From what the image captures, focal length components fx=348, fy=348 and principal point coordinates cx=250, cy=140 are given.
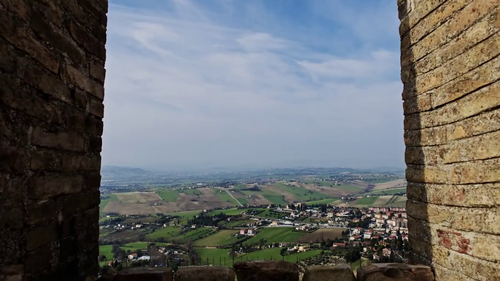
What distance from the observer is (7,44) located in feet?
6.65

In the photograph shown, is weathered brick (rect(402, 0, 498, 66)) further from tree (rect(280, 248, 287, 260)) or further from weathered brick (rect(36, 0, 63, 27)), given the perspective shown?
tree (rect(280, 248, 287, 260))

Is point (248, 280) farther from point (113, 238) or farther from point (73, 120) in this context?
point (113, 238)

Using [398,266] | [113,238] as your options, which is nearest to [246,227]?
[113,238]

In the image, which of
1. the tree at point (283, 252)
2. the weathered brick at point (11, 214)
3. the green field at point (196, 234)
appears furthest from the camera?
the green field at point (196, 234)

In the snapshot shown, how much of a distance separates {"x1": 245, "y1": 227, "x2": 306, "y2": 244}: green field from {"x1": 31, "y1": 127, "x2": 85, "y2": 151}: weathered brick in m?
26.4

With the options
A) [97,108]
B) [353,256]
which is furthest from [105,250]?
[97,108]

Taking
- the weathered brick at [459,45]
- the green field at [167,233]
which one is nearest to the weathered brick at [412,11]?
the weathered brick at [459,45]

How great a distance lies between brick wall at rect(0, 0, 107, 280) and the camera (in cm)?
205

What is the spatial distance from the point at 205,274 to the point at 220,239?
30.4 metres

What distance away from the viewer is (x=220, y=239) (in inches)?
1265

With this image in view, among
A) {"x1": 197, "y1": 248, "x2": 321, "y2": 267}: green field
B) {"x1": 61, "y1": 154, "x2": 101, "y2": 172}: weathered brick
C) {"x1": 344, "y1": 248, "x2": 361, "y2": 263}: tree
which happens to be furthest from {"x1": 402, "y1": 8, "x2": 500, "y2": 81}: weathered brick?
{"x1": 197, "y1": 248, "x2": 321, "y2": 267}: green field

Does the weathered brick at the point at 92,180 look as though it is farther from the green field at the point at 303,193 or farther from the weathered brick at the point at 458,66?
the green field at the point at 303,193

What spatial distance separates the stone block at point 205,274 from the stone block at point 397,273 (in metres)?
1.16

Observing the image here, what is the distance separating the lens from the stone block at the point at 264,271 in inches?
116
